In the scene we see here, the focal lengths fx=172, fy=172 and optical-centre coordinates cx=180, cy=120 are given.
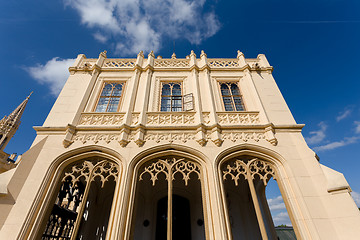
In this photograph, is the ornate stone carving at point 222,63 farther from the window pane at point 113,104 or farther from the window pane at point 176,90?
the window pane at point 113,104

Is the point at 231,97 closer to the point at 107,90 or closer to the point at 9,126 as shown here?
the point at 107,90

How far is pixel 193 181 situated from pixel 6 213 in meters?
6.78

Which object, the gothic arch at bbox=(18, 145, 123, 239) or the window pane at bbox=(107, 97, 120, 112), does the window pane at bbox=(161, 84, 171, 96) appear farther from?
the gothic arch at bbox=(18, 145, 123, 239)

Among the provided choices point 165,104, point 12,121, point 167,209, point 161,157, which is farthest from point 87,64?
point 12,121

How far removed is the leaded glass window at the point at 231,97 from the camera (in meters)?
8.48

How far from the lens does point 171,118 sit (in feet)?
24.2

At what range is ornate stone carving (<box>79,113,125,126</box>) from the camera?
23.8ft

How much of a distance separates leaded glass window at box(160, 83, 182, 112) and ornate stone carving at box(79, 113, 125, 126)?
2.13m

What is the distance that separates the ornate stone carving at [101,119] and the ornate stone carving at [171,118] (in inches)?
50.8

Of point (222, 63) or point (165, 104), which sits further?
point (222, 63)

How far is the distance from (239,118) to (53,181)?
7.27 meters

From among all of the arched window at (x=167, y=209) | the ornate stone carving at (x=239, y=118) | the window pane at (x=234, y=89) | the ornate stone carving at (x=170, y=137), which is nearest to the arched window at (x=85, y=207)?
the ornate stone carving at (x=170, y=137)

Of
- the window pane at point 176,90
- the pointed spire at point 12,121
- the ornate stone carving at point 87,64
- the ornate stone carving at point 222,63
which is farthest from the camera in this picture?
the pointed spire at point 12,121


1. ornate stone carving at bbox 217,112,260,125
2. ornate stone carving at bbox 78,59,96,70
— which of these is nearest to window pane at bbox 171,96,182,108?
ornate stone carving at bbox 217,112,260,125
